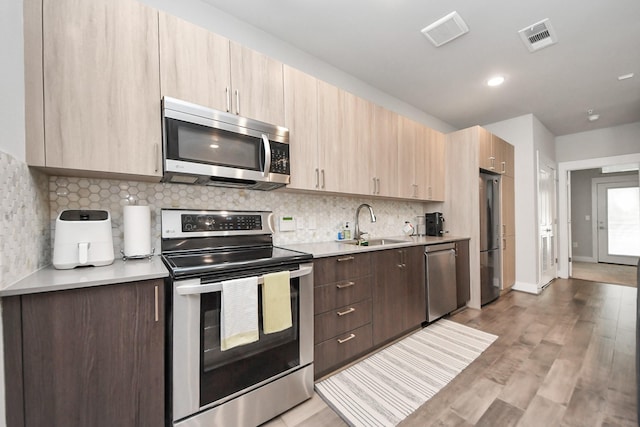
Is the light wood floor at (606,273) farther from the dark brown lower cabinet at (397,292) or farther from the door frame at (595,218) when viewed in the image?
the dark brown lower cabinet at (397,292)

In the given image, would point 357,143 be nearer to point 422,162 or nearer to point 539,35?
point 422,162

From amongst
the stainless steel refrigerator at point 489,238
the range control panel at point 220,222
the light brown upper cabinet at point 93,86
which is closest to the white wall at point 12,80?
the light brown upper cabinet at point 93,86

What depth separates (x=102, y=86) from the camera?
1225 mm

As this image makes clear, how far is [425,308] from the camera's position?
2521 mm

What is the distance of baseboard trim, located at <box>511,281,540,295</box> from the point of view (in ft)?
11.9

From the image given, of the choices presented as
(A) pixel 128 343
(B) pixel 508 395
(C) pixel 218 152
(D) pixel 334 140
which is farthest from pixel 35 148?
(B) pixel 508 395

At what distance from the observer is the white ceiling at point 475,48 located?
6.13ft

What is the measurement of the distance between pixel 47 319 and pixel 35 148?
75cm

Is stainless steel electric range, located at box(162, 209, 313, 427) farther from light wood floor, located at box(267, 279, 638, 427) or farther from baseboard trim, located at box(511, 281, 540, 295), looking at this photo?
baseboard trim, located at box(511, 281, 540, 295)

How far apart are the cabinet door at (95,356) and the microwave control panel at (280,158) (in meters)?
1.00

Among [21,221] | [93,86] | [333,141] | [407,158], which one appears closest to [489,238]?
[407,158]

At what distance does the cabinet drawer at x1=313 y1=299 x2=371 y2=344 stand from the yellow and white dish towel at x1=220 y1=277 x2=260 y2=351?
53cm

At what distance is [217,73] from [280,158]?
643mm

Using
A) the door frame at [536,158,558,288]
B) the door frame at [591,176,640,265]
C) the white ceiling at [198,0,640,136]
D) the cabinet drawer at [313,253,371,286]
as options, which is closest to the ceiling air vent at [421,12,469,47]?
the white ceiling at [198,0,640,136]
